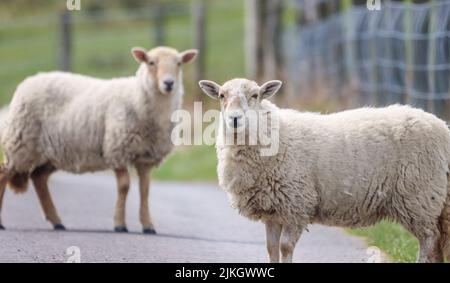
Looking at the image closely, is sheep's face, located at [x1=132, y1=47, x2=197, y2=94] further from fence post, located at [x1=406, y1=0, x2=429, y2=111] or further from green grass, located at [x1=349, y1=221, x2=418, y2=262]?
fence post, located at [x1=406, y1=0, x2=429, y2=111]

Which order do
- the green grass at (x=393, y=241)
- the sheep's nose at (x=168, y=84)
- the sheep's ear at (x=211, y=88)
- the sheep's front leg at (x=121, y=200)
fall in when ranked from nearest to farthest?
the sheep's ear at (x=211, y=88), the green grass at (x=393, y=241), the sheep's front leg at (x=121, y=200), the sheep's nose at (x=168, y=84)

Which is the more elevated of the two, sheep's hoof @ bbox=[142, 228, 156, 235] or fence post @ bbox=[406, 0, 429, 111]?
fence post @ bbox=[406, 0, 429, 111]

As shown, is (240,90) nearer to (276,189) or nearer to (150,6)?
(276,189)

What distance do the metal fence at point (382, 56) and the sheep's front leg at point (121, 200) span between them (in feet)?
13.5

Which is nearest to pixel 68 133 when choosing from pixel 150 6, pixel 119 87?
pixel 119 87

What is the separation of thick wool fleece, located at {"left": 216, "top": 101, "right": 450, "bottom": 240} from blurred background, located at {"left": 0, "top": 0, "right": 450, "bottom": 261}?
957 mm

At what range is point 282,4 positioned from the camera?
23.4 metres

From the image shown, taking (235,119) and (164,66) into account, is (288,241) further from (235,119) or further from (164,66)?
(164,66)

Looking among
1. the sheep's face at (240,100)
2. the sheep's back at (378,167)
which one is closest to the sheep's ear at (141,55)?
the sheep's face at (240,100)

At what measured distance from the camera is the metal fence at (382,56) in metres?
13.2

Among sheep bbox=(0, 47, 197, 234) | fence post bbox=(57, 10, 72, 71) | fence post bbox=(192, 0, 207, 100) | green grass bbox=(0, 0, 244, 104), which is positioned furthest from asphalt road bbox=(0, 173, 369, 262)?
green grass bbox=(0, 0, 244, 104)

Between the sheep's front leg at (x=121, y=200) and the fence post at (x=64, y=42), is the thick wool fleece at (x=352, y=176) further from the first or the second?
the fence post at (x=64, y=42)

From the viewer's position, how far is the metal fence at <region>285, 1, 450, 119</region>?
13180 millimetres

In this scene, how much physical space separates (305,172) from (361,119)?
72 cm
